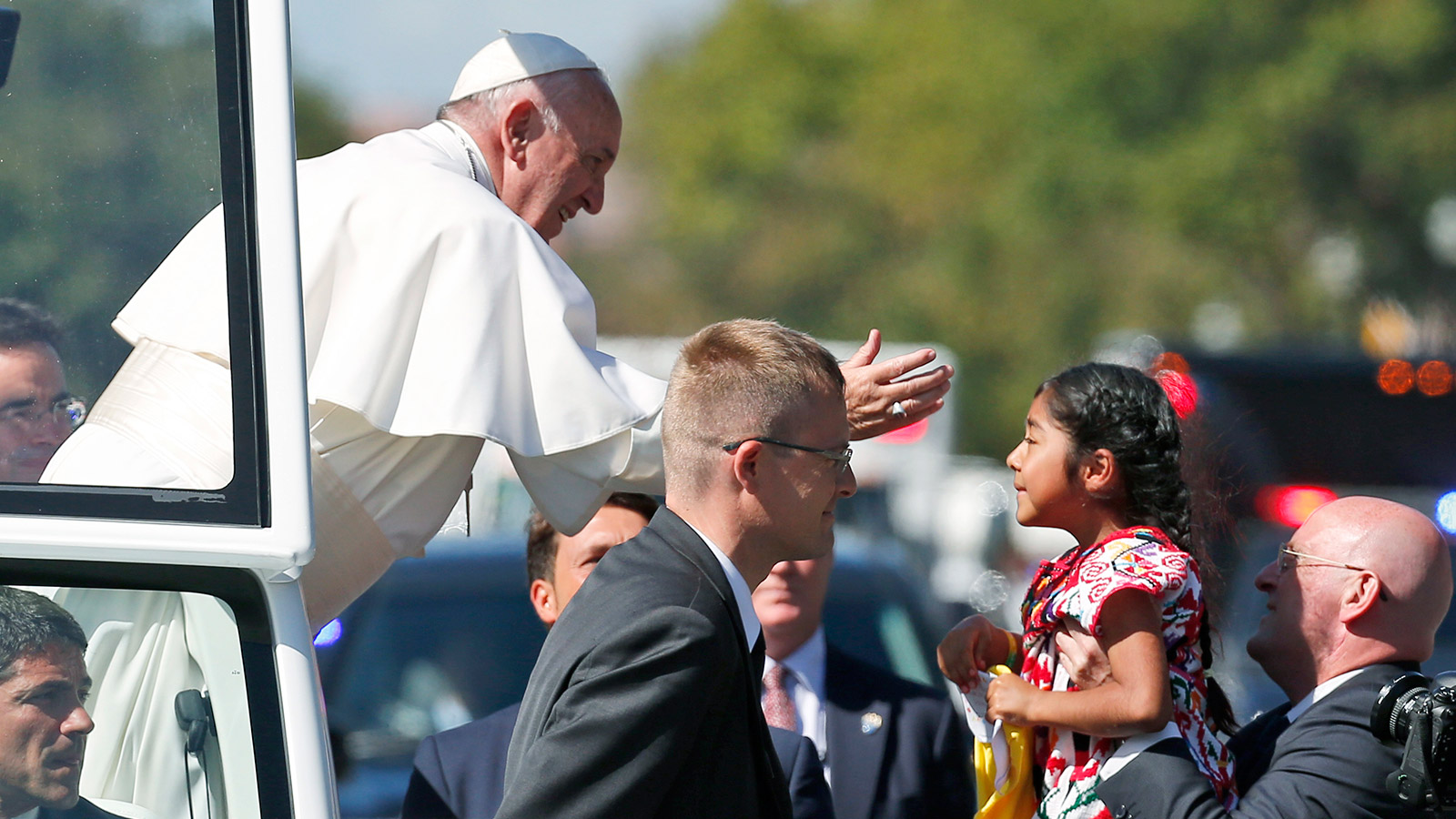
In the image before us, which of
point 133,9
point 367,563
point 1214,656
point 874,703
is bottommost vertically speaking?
point 874,703

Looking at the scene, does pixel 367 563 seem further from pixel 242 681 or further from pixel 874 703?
pixel 874 703

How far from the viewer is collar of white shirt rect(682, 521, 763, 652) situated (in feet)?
7.30

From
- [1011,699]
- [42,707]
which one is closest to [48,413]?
[42,707]

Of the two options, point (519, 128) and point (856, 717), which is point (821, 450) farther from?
point (856, 717)

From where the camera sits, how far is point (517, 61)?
3047mm

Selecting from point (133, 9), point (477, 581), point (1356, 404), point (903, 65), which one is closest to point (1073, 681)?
point (133, 9)

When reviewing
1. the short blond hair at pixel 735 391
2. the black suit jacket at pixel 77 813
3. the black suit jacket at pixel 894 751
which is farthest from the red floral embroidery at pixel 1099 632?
the black suit jacket at pixel 77 813

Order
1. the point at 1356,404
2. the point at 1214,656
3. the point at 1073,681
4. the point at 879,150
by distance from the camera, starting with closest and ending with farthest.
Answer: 1. the point at 1073,681
2. the point at 1214,656
3. the point at 1356,404
4. the point at 879,150

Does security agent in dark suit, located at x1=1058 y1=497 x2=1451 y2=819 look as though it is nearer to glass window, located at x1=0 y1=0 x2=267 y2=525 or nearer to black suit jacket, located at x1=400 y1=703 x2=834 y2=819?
black suit jacket, located at x1=400 y1=703 x2=834 y2=819

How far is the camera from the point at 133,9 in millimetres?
1930

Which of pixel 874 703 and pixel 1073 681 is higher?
pixel 1073 681

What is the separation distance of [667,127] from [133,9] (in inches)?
1310

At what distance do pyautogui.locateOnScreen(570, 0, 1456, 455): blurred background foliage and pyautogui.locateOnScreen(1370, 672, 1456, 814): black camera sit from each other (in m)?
17.0

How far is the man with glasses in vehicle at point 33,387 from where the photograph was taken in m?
1.86
